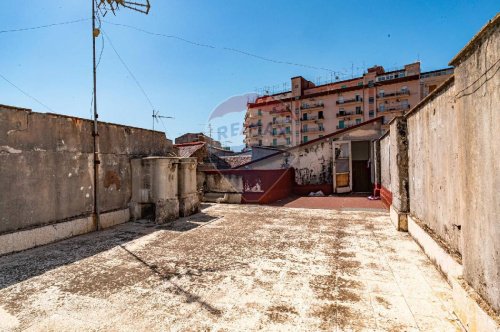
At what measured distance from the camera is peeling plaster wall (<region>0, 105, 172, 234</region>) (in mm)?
5539

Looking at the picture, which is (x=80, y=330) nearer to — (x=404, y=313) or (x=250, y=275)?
(x=250, y=275)

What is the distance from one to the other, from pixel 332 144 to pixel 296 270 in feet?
35.6

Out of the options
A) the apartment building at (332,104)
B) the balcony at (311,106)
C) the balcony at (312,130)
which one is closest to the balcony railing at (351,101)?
the apartment building at (332,104)

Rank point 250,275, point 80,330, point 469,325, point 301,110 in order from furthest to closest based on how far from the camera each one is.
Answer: point 301,110
point 250,275
point 80,330
point 469,325

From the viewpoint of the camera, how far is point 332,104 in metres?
49.5

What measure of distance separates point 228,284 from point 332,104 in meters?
50.1

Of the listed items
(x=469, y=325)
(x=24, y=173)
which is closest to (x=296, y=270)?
(x=469, y=325)

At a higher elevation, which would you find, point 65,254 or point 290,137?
point 290,137

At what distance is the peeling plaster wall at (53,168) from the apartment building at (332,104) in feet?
142

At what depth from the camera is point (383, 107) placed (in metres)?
44.8

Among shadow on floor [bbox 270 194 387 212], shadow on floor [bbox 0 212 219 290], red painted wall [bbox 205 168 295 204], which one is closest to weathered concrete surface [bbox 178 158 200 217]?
shadow on floor [bbox 0 212 219 290]

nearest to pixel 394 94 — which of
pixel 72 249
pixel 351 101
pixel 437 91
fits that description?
pixel 351 101

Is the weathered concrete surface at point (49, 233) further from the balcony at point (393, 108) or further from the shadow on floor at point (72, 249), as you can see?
the balcony at point (393, 108)

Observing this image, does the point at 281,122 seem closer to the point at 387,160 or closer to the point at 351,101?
the point at 351,101
